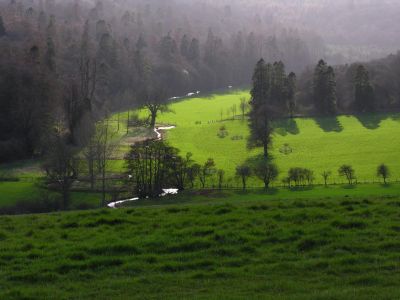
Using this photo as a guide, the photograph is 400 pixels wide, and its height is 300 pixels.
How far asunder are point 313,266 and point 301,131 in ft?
243

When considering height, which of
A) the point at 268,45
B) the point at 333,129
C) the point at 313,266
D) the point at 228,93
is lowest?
the point at 313,266

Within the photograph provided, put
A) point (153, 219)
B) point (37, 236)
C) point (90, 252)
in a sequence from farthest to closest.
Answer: point (153, 219)
point (37, 236)
point (90, 252)

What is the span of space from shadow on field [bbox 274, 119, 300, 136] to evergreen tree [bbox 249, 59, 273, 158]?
2.58 m

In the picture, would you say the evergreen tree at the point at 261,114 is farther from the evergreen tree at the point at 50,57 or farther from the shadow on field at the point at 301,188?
the evergreen tree at the point at 50,57

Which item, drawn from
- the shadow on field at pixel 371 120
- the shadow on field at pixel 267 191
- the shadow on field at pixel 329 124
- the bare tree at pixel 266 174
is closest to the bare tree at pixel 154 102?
the shadow on field at pixel 329 124

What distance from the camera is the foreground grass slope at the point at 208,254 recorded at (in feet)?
32.9

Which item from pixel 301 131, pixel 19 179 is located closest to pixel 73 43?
pixel 301 131

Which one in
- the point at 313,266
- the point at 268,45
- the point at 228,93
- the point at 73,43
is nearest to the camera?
the point at 313,266

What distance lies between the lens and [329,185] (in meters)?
53.2

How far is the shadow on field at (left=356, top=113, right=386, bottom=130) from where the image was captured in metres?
85.9

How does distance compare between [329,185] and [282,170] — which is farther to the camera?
[282,170]

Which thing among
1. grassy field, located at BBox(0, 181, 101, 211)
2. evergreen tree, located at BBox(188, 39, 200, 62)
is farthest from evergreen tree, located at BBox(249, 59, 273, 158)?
evergreen tree, located at BBox(188, 39, 200, 62)

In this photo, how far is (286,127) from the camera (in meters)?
86.4

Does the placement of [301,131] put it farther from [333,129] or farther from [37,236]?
[37,236]
